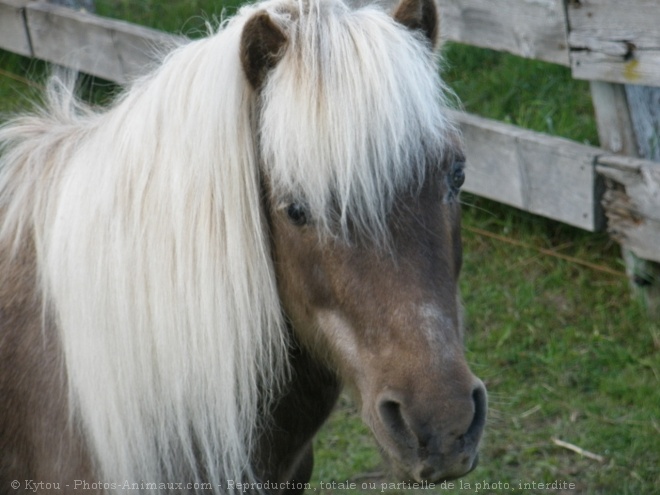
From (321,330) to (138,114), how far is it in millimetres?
682

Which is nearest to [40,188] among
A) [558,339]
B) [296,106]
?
[296,106]

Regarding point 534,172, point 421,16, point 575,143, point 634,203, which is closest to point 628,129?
point 575,143

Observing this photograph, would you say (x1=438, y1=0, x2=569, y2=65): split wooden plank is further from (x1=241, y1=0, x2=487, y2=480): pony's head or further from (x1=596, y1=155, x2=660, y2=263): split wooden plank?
(x1=241, y1=0, x2=487, y2=480): pony's head

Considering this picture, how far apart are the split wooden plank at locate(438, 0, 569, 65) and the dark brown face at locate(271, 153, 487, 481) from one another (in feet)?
7.04

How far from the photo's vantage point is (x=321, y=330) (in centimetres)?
240

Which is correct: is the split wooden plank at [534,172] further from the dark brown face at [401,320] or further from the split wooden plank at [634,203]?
the dark brown face at [401,320]

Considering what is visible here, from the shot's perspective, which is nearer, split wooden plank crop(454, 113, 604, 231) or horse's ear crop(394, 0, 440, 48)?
horse's ear crop(394, 0, 440, 48)

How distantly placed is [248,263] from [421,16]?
0.79 metres

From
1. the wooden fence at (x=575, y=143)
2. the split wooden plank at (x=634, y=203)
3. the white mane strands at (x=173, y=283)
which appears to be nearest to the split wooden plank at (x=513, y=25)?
the wooden fence at (x=575, y=143)

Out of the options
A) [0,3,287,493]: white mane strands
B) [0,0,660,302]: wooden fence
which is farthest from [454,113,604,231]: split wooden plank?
[0,3,287,493]: white mane strands

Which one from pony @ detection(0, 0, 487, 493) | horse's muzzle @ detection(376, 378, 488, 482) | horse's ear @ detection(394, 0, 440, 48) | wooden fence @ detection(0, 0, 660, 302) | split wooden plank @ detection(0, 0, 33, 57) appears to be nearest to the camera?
horse's muzzle @ detection(376, 378, 488, 482)

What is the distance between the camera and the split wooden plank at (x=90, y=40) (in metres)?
5.82

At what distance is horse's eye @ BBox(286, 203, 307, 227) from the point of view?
7.53ft

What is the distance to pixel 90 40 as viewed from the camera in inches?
241
